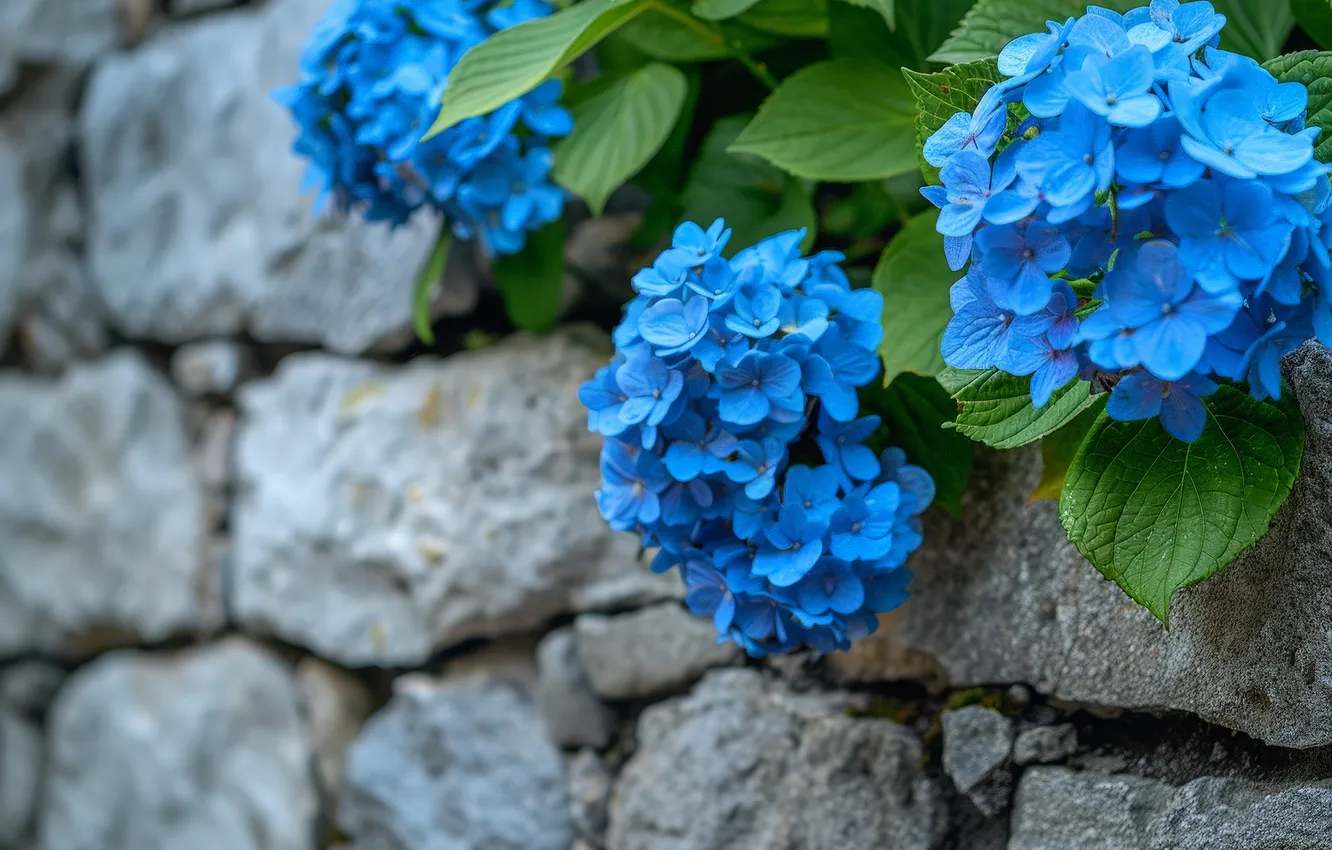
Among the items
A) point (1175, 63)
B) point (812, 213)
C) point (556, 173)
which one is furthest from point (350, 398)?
point (1175, 63)

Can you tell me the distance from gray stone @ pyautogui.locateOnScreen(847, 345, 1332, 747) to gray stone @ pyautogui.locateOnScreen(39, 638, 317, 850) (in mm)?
970

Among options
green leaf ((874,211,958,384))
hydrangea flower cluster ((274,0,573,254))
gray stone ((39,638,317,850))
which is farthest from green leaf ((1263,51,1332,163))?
gray stone ((39,638,317,850))

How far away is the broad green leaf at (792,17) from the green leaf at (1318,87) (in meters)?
0.46

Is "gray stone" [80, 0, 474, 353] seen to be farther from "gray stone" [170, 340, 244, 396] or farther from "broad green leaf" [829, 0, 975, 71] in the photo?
"broad green leaf" [829, 0, 975, 71]

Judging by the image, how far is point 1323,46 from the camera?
0.73 metres

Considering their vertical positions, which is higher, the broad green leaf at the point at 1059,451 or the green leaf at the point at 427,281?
the broad green leaf at the point at 1059,451

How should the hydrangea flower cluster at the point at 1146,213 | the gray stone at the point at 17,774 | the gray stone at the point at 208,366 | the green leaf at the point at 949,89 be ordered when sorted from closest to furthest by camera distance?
1. the hydrangea flower cluster at the point at 1146,213
2. the green leaf at the point at 949,89
3. the gray stone at the point at 208,366
4. the gray stone at the point at 17,774

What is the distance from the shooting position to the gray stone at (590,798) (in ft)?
3.68

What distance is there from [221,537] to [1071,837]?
131 centimetres

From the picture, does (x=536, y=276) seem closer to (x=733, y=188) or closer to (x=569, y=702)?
(x=733, y=188)

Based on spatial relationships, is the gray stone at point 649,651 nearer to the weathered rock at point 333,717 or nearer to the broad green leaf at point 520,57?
the weathered rock at point 333,717

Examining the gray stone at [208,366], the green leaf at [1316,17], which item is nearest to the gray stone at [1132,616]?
the green leaf at [1316,17]

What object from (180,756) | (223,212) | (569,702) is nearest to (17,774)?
(180,756)

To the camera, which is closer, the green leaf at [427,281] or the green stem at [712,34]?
the green stem at [712,34]
